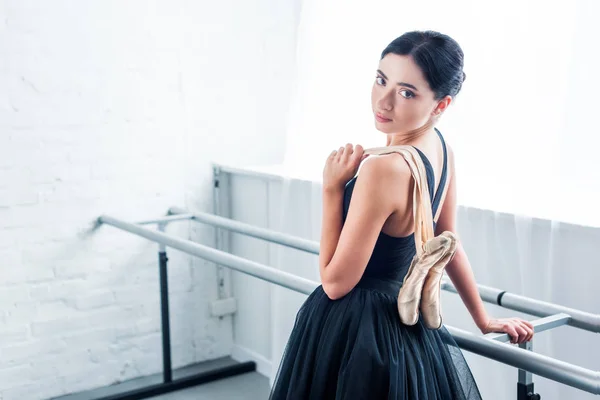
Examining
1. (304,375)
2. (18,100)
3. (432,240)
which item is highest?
(18,100)

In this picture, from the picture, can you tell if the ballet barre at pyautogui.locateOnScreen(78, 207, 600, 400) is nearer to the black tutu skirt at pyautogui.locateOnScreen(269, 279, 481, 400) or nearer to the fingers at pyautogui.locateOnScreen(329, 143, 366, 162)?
the black tutu skirt at pyautogui.locateOnScreen(269, 279, 481, 400)

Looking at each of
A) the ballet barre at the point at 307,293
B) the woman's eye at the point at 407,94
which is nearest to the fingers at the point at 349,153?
the woman's eye at the point at 407,94

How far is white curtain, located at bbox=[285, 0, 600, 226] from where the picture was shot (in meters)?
1.83

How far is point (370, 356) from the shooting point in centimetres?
136

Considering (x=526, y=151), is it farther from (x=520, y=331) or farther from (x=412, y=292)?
(x=412, y=292)

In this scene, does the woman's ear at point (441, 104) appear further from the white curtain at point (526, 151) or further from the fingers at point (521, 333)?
the white curtain at point (526, 151)

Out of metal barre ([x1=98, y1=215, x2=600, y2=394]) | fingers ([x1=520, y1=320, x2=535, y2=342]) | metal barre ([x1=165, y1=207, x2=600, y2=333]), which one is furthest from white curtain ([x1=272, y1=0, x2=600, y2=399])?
metal barre ([x1=98, y1=215, x2=600, y2=394])

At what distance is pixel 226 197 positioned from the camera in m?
3.18

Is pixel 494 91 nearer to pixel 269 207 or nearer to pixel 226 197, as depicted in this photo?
pixel 269 207

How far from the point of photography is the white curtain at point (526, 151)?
1842mm

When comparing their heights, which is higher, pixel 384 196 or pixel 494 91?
pixel 494 91

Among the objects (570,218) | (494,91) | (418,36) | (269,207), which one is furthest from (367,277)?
(269,207)

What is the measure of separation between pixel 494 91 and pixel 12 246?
5.59ft

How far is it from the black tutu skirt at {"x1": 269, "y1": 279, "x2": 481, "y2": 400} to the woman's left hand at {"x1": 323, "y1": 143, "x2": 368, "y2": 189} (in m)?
0.20
